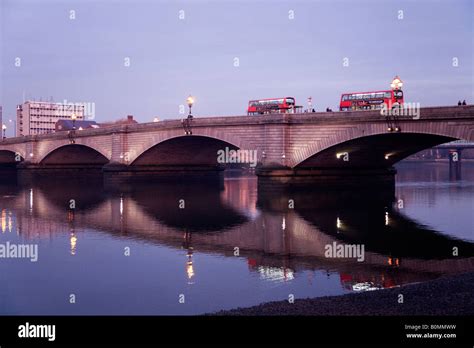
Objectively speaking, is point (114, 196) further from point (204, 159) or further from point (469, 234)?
point (469, 234)

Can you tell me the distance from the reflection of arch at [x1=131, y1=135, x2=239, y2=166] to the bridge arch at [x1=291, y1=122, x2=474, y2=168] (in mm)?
11194

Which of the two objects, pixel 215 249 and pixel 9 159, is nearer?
pixel 215 249

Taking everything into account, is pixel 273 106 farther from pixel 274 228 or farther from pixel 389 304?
pixel 389 304

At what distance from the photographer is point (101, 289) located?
15.1 meters

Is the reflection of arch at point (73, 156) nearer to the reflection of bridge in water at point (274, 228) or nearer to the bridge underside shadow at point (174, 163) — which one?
the bridge underside shadow at point (174, 163)

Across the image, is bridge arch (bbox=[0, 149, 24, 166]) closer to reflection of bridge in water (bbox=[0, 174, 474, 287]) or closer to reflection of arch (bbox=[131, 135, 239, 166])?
reflection of arch (bbox=[131, 135, 239, 166])

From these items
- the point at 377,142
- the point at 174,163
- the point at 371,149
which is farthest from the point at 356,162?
the point at 174,163

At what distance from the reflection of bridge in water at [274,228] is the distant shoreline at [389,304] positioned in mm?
2429

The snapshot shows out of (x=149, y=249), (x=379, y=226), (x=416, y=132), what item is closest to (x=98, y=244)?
(x=149, y=249)

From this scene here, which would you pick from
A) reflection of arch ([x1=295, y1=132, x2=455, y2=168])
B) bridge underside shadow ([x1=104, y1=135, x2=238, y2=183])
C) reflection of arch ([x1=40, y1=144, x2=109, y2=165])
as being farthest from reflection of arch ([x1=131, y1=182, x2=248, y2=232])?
reflection of arch ([x1=40, y1=144, x2=109, y2=165])

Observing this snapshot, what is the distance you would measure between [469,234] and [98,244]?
54.0ft

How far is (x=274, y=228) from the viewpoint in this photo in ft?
89.1

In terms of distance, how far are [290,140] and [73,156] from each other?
1741 inches

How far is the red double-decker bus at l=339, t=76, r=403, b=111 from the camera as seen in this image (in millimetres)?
43125
